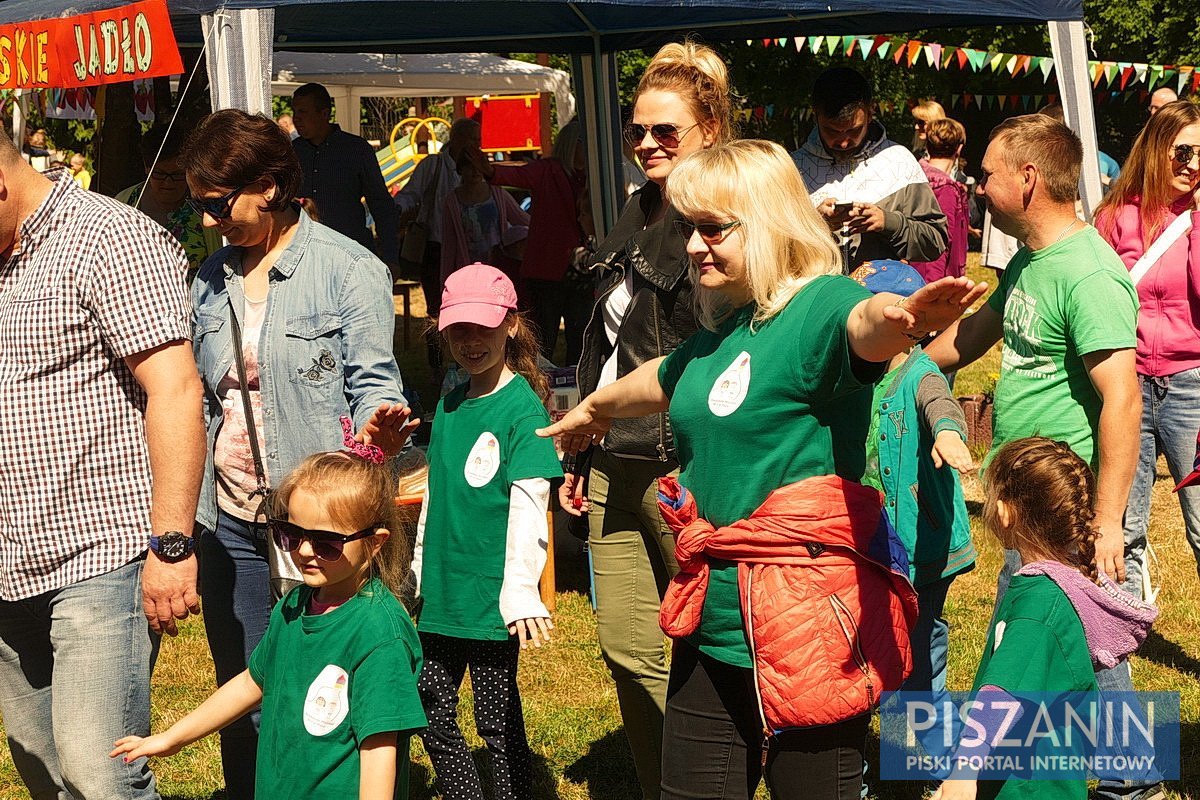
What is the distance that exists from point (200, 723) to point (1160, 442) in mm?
3313

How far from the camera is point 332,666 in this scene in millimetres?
2781

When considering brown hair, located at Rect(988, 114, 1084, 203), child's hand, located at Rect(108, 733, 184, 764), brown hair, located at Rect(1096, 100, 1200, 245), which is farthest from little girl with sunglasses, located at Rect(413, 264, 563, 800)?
brown hair, located at Rect(1096, 100, 1200, 245)

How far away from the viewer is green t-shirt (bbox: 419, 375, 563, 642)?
350cm

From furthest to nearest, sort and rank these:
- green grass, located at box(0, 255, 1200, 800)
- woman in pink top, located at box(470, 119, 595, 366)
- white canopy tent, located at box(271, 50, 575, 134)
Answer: white canopy tent, located at box(271, 50, 575, 134) → woman in pink top, located at box(470, 119, 595, 366) → green grass, located at box(0, 255, 1200, 800)

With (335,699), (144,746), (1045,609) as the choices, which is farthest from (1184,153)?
(144,746)

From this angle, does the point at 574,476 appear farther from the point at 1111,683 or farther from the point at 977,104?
the point at 977,104

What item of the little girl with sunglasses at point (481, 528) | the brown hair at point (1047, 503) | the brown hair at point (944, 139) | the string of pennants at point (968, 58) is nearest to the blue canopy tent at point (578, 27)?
the brown hair at point (944, 139)

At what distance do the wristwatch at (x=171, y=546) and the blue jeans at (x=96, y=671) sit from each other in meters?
0.09

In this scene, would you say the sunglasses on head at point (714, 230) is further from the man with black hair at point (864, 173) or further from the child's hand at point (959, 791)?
the man with black hair at point (864, 173)

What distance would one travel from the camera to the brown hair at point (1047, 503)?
2949 millimetres

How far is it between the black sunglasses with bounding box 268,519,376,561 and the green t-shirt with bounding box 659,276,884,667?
743 mm

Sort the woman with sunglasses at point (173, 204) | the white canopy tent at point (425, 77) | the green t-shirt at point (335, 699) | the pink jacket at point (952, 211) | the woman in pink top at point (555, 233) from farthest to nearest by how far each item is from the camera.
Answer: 1. the white canopy tent at point (425, 77)
2. the woman in pink top at point (555, 233)
3. the pink jacket at point (952, 211)
4. the woman with sunglasses at point (173, 204)
5. the green t-shirt at point (335, 699)

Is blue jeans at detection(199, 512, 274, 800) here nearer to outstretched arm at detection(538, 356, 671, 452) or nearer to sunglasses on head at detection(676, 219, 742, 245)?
outstretched arm at detection(538, 356, 671, 452)

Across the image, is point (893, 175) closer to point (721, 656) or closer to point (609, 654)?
point (609, 654)
